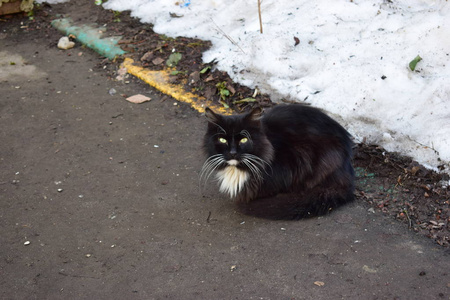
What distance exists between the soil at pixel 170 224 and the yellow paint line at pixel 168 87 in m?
0.09

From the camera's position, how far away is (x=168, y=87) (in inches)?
205

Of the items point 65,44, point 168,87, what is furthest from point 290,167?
point 65,44

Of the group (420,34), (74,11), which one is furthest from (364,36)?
(74,11)

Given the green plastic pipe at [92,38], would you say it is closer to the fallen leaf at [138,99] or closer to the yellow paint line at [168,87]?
the yellow paint line at [168,87]

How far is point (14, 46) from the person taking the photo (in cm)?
648

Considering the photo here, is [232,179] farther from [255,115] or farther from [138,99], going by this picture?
[138,99]

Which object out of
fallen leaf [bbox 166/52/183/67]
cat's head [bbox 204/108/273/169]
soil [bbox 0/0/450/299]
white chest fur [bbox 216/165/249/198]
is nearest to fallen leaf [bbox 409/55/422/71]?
soil [bbox 0/0/450/299]

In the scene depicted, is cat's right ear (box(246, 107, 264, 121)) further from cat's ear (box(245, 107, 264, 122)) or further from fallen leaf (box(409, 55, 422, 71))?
fallen leaf (box(409, 55, 422, 71))

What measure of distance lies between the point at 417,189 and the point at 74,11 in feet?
18.0

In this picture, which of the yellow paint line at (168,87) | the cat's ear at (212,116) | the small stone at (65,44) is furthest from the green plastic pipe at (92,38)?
the cat's ear at (212,116)

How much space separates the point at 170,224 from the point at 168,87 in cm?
208

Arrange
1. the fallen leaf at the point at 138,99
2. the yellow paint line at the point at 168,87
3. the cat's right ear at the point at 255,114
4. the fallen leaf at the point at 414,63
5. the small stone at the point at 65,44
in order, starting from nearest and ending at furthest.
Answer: the cat's right ear at the point at 255,114 < the fallen leaf at the point at 414,63 < the yellow paint line at the point at 168,87 < the fallen leaf at the point at 138,99 < the small stone at the point at 65,44

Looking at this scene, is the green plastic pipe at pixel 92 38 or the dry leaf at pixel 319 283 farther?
the green plastic pipe at pixel 92 38

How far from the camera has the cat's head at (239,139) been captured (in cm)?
328
